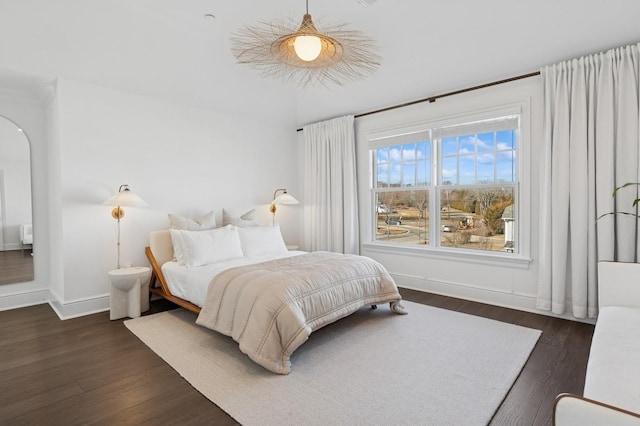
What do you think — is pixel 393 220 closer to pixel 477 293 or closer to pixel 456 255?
pixel 456 255

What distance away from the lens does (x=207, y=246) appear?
3596mm

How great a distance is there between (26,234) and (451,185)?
520 centimetres

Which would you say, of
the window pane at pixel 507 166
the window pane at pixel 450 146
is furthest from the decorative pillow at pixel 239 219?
the window pane at pixel 507 166

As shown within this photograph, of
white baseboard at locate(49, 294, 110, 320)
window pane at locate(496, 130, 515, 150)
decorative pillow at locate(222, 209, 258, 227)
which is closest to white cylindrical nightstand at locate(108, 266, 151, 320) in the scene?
white baseboard at locate(49, 294, 110, 320)

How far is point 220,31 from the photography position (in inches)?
129

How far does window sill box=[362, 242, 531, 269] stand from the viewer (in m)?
3.71

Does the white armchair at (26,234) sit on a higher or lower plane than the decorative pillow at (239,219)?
lower

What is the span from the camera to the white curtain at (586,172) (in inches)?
115

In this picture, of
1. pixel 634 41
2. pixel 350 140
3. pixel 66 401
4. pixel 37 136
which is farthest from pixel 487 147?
pixel 37 136

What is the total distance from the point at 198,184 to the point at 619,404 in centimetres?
443

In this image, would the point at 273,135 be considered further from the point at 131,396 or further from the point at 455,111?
the point at 131,396

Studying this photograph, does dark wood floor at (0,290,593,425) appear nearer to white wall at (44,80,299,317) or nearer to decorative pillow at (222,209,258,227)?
white wall at (44,80,299,317)

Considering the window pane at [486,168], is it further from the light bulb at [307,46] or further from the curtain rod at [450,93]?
the light bulb at [307,46]

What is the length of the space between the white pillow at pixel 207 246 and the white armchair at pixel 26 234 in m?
1.75
